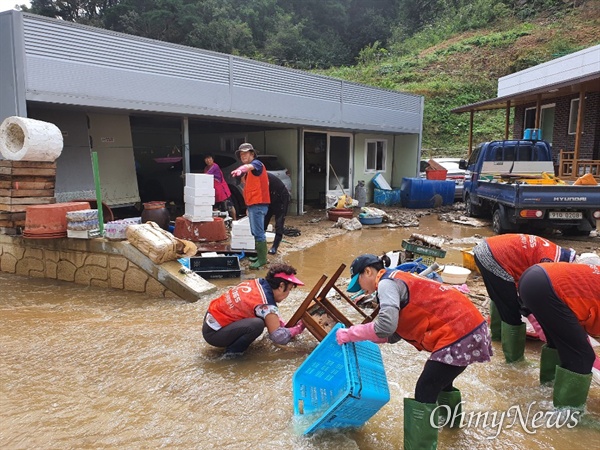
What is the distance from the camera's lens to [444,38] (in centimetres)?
3794

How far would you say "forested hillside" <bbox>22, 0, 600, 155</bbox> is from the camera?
2911cm

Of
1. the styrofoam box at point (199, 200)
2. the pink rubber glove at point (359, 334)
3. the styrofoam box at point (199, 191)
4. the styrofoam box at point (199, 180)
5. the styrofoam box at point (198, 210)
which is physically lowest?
the pink rubber glove at point (359, 334)

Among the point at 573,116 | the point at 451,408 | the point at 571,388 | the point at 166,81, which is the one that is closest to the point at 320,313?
the point at 451,408

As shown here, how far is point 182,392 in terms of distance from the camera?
355 centimetres

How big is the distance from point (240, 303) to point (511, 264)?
2198 millimetres

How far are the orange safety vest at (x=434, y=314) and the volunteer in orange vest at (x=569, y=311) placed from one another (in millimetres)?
586

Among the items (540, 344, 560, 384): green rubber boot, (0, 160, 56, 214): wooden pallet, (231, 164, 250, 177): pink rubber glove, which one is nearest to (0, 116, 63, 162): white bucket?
(0, 160, 56, 214): wooden pallet

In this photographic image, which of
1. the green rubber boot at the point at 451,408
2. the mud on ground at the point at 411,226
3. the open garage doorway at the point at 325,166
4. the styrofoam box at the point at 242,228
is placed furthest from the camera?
the open garage doorway at the point at 325,166

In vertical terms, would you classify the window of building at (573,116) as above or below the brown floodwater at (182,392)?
above

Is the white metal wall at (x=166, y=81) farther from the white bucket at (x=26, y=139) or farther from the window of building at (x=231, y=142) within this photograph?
the window of building at (x=231, y=142)

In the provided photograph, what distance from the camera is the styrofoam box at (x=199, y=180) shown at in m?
7.86

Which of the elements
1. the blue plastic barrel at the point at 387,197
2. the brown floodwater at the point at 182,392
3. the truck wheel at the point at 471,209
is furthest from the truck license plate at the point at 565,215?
the blue plastic barrel at the point at 387,197

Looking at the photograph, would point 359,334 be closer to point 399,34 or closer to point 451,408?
point 451,408
